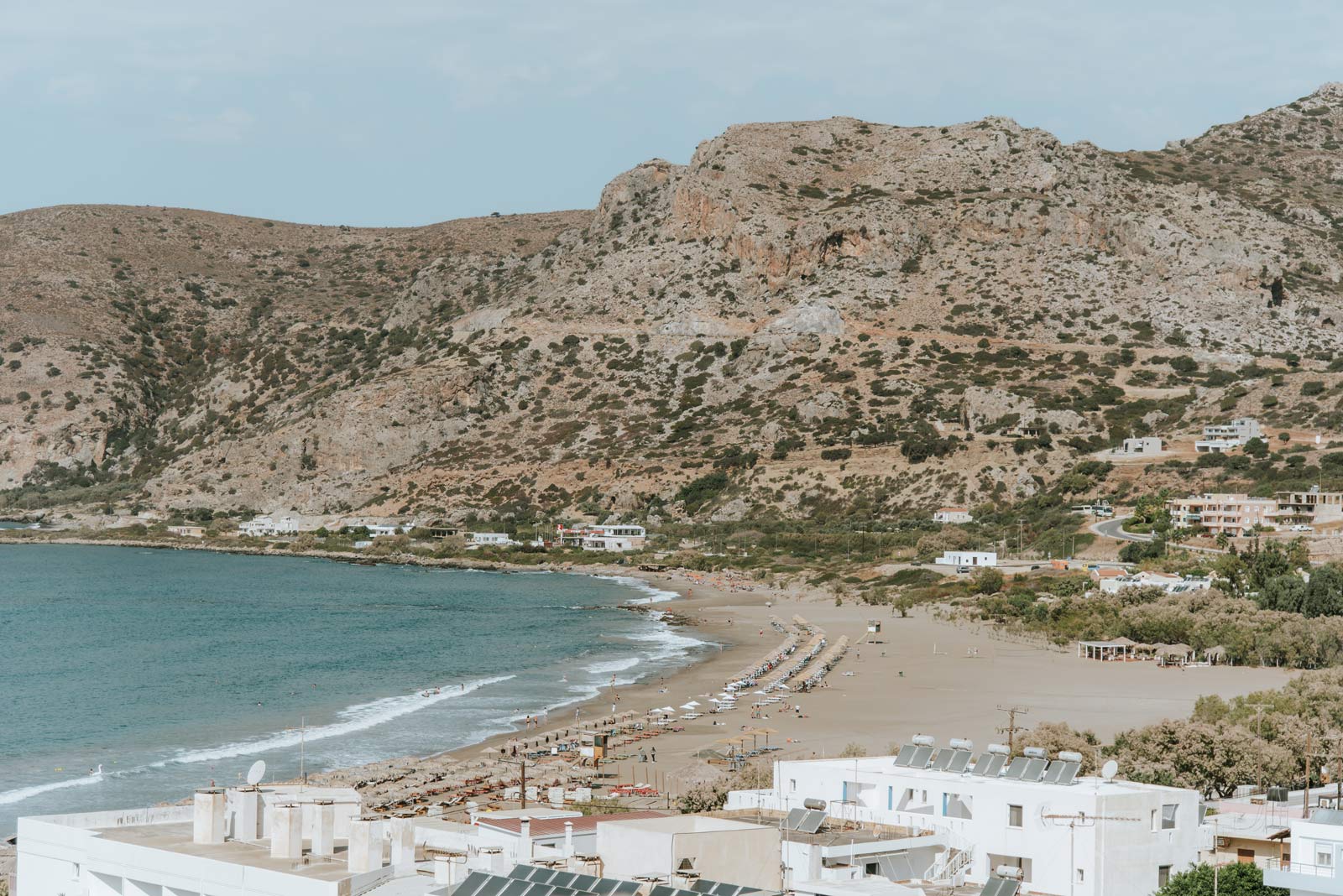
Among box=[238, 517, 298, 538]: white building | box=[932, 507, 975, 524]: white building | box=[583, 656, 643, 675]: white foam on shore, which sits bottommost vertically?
box=[238, 517, 298, 538]: white building

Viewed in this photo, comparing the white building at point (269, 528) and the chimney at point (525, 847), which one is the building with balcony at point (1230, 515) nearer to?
the white building at point (269, 528)

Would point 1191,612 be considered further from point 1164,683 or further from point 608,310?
point 608,310

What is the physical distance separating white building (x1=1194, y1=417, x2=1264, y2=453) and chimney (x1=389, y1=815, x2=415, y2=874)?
10073 cm

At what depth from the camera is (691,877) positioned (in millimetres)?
12367

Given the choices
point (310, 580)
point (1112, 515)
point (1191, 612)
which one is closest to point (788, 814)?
point (1191, 612)

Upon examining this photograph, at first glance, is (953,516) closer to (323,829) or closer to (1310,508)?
(1310,508)

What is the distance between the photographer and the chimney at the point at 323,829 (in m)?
12.7

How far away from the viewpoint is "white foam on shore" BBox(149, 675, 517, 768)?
149 ft

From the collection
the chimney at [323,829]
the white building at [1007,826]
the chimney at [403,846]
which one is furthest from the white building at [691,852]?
the chimney at [323,829]

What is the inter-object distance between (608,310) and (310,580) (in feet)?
157

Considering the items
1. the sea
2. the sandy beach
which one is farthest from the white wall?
the sea

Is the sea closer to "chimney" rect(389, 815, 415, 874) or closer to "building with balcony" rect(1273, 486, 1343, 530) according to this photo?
"chimney" rect(389, 815, 415, 874)

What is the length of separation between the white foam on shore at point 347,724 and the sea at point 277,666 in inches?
4.9

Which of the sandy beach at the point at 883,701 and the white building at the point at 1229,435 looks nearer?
the sandy beach at the point at 883,701
